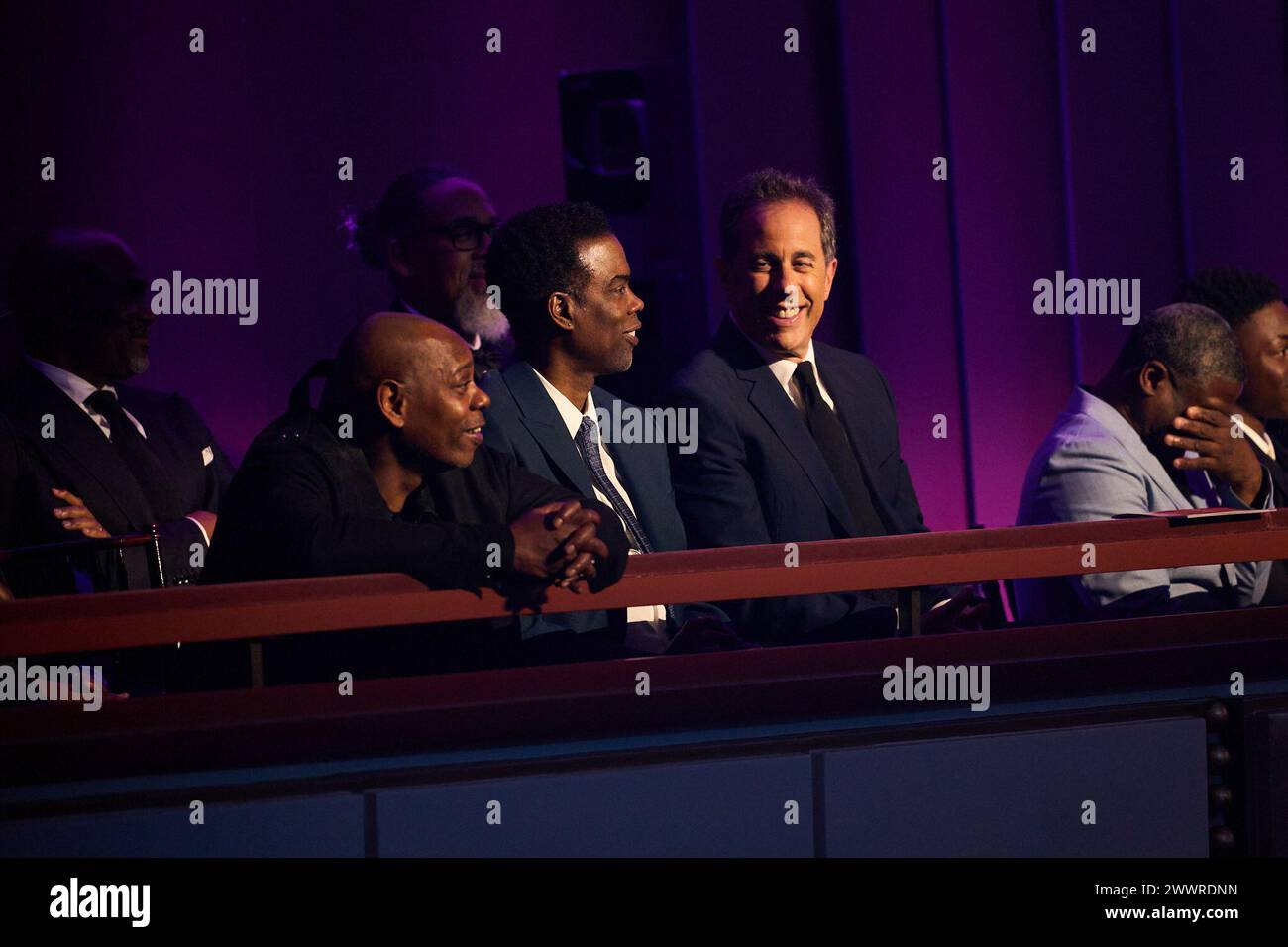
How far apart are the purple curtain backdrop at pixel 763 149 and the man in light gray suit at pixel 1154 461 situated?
1.11m

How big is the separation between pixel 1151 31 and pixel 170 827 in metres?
3.47

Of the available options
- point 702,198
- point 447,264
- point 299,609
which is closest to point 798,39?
point 702,198

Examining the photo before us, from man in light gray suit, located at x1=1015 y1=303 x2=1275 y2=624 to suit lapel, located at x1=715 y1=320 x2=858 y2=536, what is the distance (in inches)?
14.9

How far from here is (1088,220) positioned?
3.85 m

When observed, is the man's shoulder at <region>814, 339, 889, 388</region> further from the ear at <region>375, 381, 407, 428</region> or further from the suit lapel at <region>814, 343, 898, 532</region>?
the ear at <region>375, 381, 407, 428</region>

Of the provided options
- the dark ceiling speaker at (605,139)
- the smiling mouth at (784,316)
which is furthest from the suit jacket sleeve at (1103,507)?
the dark ceiling speaker at (605,139)

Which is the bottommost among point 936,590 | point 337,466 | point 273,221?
point 936,590

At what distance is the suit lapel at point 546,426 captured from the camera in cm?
227

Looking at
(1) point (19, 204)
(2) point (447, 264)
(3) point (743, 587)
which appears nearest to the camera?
(3) point (743, 587)

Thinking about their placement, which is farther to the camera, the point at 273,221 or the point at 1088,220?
the point at 1088,220

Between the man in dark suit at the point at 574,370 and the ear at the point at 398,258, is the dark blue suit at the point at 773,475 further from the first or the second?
the ear at the point at 398,258

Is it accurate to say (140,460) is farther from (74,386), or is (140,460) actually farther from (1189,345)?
(1189,345)

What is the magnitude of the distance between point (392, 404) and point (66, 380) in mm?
844
